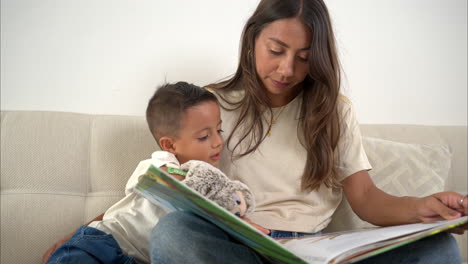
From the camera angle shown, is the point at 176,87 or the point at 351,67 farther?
the point at 351,67

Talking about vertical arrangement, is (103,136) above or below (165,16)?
below

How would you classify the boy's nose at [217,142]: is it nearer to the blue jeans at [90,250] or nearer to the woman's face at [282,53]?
the woman's face at [282,53]

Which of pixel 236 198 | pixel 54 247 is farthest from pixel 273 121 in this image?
pixel 54 247

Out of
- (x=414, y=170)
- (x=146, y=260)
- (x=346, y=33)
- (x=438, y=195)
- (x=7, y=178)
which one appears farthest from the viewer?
(x=346, y=33)

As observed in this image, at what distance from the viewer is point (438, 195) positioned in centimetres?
97

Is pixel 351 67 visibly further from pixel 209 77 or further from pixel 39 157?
pixel 39 157

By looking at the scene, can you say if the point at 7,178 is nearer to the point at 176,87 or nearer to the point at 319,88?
the point at 176,87

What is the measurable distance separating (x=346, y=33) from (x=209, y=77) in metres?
0.63

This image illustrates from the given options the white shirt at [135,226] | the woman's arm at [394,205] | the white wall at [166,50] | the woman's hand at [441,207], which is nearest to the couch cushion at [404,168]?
the woman's arm at [394,205]

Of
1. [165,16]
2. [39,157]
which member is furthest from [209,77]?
[39,157]

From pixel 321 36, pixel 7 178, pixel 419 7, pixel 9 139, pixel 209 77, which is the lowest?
pixel 7 178

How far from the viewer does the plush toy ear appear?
117 centimetres

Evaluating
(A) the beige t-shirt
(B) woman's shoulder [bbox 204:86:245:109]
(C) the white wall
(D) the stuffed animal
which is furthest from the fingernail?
(C) the white wall

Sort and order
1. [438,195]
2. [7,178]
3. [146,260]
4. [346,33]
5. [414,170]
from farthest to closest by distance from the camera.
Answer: [346,33] → [414,170] → [7,178] → [146,260] → [438,195]
